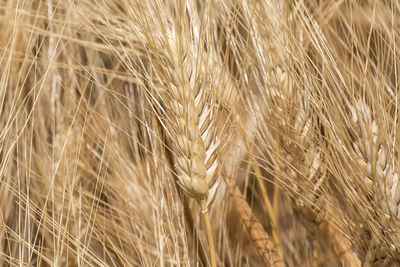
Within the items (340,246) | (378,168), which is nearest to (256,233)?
(340,246)

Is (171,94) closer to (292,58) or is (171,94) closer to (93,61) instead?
(292,58)

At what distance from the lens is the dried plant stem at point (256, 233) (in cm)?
72

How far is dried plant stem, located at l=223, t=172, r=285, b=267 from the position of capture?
2.35 feet

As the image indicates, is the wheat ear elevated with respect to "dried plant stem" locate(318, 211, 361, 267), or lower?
elevated

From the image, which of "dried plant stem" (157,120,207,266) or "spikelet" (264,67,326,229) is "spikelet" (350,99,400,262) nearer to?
"spikelet" (264,67,326,229)

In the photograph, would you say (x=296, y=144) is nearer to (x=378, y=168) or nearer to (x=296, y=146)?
(x=296, y=146)

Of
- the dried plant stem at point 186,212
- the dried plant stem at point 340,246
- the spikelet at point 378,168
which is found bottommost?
the dried plant stem at point 340,246

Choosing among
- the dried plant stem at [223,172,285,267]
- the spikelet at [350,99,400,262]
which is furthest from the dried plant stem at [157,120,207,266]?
the spikelet at [350,99,400,262]

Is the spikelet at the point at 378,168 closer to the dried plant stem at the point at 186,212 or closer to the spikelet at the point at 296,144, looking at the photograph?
the spikelet at the point at 296,144

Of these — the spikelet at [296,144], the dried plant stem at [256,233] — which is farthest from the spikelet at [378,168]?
the dried plant stem at [256,233]

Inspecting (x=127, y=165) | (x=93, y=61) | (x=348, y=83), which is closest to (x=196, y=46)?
(x=348, y=83)

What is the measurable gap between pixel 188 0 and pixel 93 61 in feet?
1.34

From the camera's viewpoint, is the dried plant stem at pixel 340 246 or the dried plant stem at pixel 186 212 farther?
the dried plant stem at pixel 340 246

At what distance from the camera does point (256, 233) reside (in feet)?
2.44
